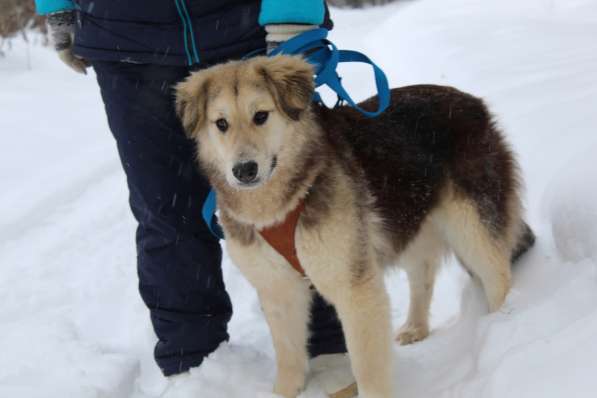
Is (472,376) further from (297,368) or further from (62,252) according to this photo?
(62,252)

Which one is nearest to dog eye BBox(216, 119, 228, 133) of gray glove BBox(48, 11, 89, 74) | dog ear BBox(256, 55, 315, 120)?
dog ear BBox(256, 55, 315, 120)

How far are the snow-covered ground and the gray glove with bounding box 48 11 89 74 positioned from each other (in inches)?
61.5

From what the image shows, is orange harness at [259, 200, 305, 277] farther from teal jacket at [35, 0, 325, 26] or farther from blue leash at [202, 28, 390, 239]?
teal jacket at [35, 0, 325, 26]

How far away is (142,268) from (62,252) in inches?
77.4

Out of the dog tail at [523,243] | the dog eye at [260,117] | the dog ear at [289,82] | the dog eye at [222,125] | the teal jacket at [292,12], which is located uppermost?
the teal jacket at [292,12]

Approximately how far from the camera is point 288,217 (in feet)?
8.61

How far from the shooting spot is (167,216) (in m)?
3.13

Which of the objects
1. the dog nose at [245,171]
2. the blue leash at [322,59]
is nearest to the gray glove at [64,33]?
the blue leash at [322,59]

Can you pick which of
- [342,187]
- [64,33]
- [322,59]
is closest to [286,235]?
[342,187]

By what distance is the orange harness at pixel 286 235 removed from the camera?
8.59 ft

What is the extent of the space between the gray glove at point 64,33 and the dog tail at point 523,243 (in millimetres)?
2373

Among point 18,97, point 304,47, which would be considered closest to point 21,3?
point 18,97

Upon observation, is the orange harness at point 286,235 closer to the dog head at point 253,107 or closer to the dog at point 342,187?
the dog at point 342,187

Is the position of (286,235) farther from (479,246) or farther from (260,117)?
(479,246)
